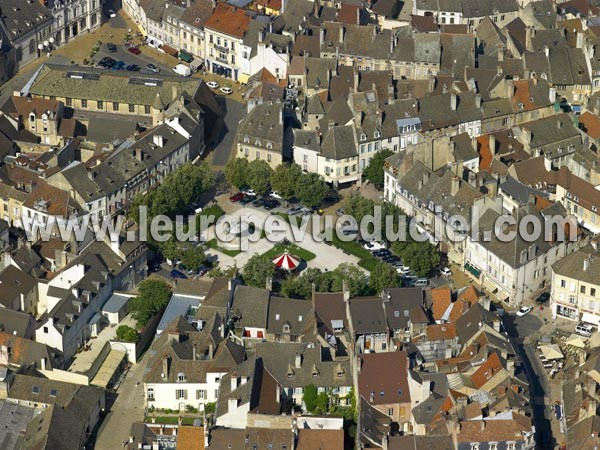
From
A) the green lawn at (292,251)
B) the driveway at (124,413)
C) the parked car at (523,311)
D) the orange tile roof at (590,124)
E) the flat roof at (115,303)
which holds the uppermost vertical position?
the orange tile roof at (590,124)

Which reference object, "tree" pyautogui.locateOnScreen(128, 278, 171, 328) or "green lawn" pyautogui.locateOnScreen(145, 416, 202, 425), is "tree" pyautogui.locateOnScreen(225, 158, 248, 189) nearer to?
"tree" pyautogui.locateOnScreen(128, 278, 171, 328)

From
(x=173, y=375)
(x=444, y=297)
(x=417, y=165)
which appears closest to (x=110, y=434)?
(x=173, y=375)

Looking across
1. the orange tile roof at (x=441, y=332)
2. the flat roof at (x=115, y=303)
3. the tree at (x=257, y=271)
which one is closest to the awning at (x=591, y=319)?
the orange tile roof at (x=441, y=332)

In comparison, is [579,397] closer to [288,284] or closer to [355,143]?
[288,284]

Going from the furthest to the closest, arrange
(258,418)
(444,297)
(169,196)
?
(169,196), (444,297), (258,418)

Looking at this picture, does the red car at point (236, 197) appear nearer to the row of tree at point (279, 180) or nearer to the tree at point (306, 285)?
the row of tree at point (279, 180)

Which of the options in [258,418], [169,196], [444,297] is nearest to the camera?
[258,418]

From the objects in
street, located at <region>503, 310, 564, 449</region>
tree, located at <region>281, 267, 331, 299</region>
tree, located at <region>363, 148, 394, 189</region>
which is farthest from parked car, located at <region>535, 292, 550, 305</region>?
tree, located at <region>363, 148, 394, 189</region>
